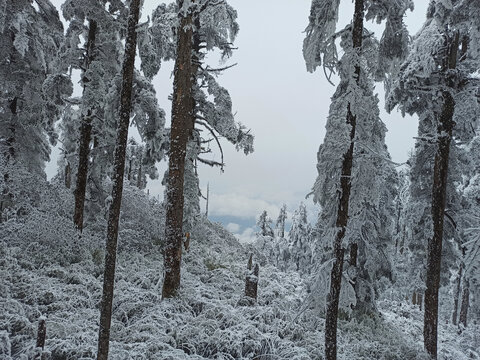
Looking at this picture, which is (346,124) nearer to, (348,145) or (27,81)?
(348,145)

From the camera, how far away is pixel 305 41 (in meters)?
8.66

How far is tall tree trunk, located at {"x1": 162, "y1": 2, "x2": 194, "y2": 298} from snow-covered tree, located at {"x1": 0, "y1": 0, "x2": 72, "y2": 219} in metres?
6.80

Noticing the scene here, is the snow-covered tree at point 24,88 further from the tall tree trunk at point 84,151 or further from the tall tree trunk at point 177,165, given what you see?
the tall tree trunk at point 177,165

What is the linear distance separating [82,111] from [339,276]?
11.3m

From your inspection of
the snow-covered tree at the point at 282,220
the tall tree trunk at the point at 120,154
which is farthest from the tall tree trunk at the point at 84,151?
the snow-covered tree at the point at 282,220

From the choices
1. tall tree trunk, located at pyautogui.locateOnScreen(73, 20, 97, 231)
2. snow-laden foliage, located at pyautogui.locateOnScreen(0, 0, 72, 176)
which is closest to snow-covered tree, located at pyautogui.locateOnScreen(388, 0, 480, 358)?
tall tree trunk, located at pyautogui.locateOnScreen(73, 20, 97, 231)

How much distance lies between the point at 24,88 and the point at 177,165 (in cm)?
880

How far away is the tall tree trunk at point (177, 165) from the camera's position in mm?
9516

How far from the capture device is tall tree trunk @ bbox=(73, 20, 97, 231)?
14328 millimetres

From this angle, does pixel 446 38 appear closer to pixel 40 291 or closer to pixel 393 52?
pixel 393 52

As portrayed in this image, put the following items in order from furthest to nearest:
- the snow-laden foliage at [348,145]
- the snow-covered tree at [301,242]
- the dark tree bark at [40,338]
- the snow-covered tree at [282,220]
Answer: the snow-covered tree at [282,220] < the snow-covered tree at [301,242] < the snow-laden foliage at [348,145] < the dark tree bark at [40,338]

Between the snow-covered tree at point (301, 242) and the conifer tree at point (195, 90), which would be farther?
the snow-covered tree at point (301, 242)

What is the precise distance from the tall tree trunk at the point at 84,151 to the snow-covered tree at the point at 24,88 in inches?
49.5

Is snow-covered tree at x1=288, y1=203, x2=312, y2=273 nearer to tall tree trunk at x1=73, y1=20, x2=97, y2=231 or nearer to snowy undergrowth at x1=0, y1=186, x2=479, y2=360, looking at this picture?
snowy undergrowth at x1=0, y1=186, x2=479, y2=360
